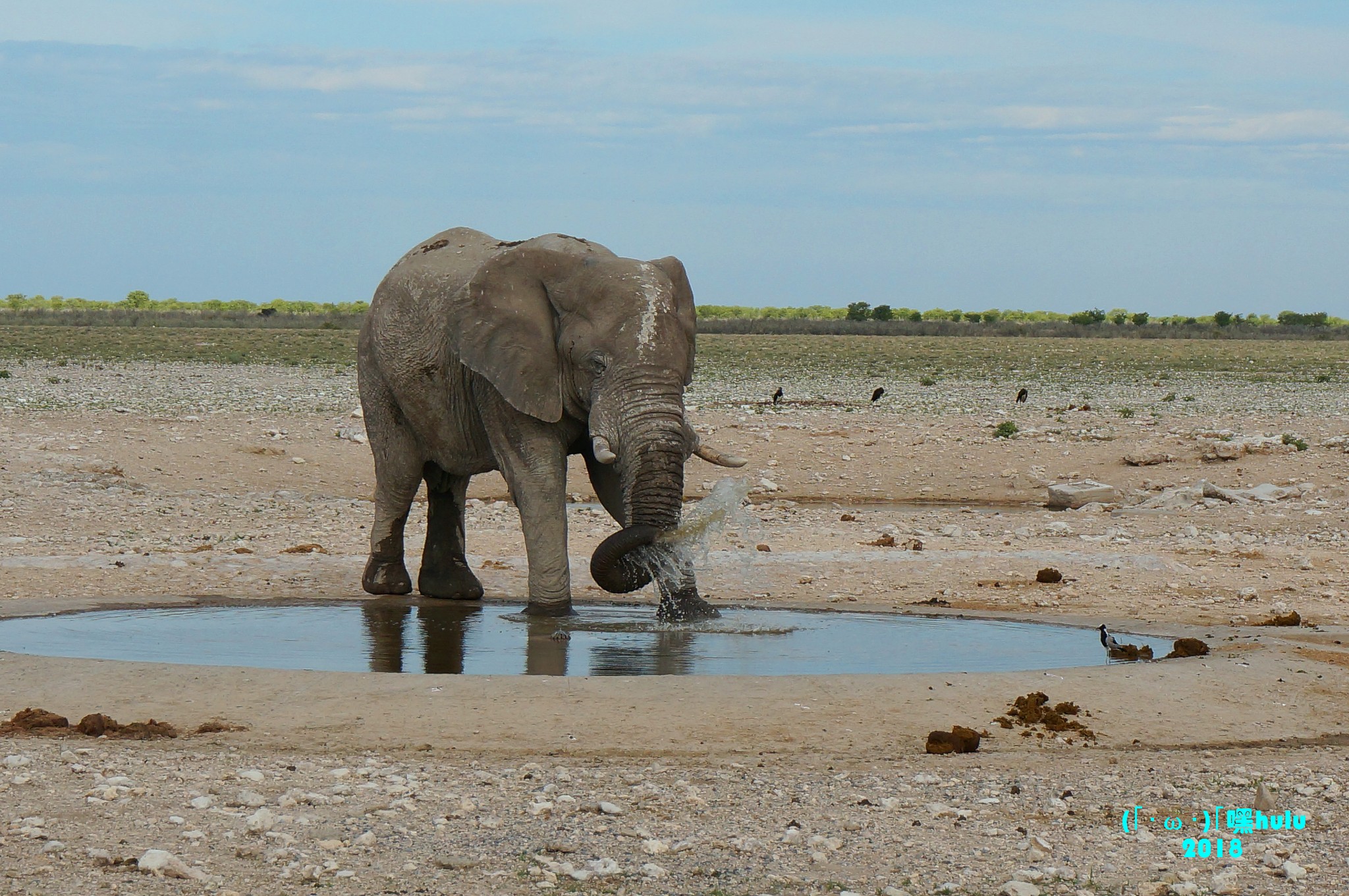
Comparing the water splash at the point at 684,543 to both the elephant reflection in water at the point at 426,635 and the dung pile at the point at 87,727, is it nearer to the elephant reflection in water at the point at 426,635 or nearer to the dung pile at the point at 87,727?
the elephant reflection in water at the point at 426,635

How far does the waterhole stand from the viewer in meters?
9.59

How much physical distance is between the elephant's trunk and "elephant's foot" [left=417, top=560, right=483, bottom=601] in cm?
249

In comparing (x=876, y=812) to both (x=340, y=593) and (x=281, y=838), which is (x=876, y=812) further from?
(x=340, y=593)

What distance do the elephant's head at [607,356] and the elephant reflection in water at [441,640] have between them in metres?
0.62

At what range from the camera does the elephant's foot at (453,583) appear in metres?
12.7

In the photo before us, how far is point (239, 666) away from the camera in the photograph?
879cm

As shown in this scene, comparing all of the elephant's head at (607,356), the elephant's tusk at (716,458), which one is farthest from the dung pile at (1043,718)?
the elephant's tusk at (716,458)

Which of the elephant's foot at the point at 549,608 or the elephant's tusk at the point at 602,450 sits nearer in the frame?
the elephant's tusk at the point at 602,450

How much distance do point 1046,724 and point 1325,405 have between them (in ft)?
90.3

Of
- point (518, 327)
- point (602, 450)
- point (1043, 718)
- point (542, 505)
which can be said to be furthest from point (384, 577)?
point (1043, 718)

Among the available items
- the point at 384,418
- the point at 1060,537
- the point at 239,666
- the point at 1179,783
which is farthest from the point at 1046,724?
the point at 1060,537

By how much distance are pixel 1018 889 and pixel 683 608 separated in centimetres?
554

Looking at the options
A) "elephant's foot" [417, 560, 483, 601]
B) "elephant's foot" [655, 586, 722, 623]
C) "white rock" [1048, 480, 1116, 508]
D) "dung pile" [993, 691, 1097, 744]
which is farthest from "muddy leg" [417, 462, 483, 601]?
"white rock" [1048, 480, 1116, 508]

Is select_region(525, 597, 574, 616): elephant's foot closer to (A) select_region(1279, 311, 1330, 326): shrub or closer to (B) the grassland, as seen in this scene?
(B) the grassland
